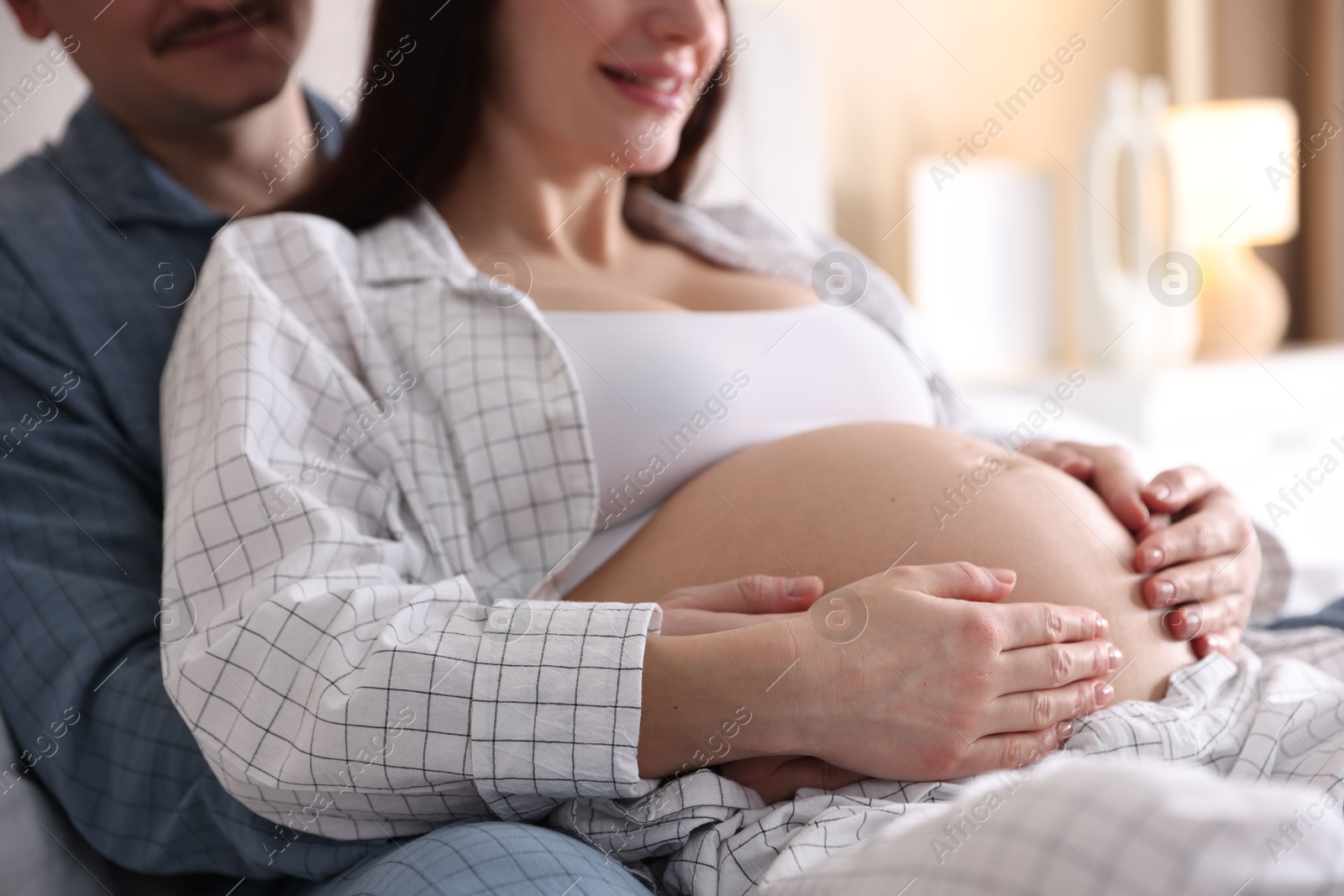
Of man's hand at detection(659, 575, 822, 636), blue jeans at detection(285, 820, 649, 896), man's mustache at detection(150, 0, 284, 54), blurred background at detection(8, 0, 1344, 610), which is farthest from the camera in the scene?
blurred background at detection(8, 0, 1344, 610)

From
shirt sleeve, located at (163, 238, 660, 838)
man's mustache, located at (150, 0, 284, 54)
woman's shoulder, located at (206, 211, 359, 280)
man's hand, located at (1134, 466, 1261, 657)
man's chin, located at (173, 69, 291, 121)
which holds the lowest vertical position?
man's hand, located at (1134, 466, 1261, 657)

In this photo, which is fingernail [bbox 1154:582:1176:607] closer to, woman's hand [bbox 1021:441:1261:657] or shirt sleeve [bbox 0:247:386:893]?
woman's hand [bbox 1021:441:1261:657]

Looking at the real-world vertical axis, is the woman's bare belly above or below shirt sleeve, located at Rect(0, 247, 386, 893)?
below

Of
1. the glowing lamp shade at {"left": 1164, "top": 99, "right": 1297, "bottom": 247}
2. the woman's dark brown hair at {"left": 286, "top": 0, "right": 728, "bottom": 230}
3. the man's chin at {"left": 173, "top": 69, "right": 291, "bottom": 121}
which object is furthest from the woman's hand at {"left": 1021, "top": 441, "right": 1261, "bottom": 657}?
the glowing lamp shade at {"left": 1164, "top": 99, "right": 1297, "bottom": 247}

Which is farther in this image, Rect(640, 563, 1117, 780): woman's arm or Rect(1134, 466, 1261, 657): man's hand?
Rect(1134, 466, 1261, 657): man's hand

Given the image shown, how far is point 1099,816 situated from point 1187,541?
0.44 m

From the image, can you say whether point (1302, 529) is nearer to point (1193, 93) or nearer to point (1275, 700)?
point (1275, 700)

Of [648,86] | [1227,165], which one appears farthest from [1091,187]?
[648,86]

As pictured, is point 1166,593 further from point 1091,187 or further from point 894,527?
point 1091,187

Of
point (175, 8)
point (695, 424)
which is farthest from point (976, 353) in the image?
Answer: point (175, 8)

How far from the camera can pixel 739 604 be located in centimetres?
73

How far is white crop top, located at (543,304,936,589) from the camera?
895 millimetres

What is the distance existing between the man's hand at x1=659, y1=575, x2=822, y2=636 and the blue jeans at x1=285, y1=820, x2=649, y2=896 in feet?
0.51

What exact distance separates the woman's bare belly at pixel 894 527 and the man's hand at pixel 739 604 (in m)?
0.05
